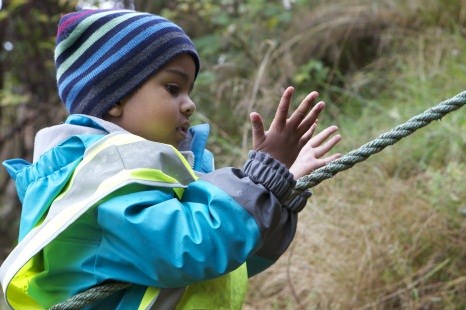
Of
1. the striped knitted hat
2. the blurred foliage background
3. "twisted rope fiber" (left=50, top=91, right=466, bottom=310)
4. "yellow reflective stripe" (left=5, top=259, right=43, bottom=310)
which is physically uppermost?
the striped knitted hat

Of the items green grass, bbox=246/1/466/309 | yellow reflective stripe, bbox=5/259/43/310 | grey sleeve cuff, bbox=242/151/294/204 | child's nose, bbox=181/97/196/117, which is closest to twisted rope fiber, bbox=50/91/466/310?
grey sleeve cuff, bbox=242/151/294/204

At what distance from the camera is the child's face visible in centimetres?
187

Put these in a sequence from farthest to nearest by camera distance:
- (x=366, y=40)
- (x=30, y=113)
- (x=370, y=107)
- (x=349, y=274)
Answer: (x=30, y=113)
(x=366, y=40)
(x=370, y=107)
(x=349, y=274)

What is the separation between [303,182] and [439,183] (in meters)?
2.10

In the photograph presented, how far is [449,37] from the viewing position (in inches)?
204

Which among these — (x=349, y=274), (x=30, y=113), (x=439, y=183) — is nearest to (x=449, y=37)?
(x=439, y=183)

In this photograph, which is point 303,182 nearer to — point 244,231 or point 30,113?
point 244,231

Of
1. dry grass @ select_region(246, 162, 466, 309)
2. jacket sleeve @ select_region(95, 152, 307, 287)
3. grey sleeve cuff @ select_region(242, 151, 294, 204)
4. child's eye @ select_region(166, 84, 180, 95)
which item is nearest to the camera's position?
jacket sleeve @ select_region(95, 152, 307, 287)

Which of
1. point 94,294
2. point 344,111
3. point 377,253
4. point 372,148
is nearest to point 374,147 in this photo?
point 372,148

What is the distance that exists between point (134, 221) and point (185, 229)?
3.9 inches

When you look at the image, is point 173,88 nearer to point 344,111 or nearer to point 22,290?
point 22,290

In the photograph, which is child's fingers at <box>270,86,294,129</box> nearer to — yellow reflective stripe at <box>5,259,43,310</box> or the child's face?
the child's face

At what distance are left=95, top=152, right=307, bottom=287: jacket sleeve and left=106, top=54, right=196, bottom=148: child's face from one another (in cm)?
24

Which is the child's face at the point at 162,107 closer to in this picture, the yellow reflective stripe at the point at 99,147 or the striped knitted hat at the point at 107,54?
the striped knitted hat at the point at 107,54
